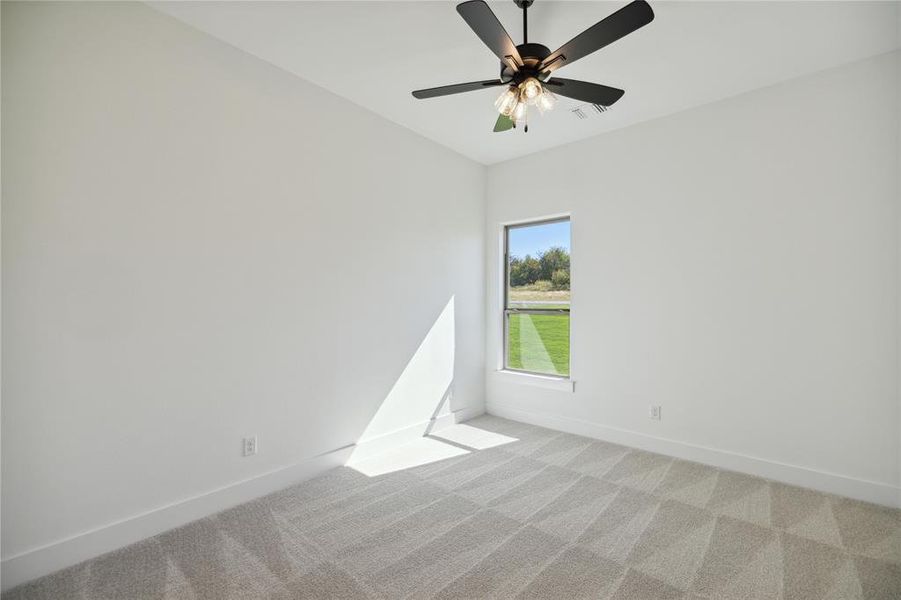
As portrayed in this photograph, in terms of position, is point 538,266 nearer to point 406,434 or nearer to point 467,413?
point 467,413

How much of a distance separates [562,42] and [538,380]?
2.97 metres

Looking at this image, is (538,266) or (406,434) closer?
(406,434)

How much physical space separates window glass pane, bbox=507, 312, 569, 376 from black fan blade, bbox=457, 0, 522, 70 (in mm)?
2664

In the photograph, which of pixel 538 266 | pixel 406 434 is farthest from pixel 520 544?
pixel 538 266

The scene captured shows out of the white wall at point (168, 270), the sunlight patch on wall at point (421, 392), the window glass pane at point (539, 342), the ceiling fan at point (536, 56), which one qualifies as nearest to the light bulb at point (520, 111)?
the ceiling fan at point (536, 56)

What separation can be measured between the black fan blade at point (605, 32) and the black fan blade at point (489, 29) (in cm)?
18

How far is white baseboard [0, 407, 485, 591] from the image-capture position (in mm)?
1829

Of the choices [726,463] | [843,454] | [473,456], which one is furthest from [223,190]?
[843,454]

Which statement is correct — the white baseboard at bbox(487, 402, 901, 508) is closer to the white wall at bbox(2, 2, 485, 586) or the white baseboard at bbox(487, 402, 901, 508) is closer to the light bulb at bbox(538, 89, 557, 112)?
the white wall at bbox(2, 2, 485, 586)

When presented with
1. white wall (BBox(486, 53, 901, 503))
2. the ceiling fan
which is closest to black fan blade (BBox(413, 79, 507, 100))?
the ceiling fan

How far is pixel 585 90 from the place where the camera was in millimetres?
2193

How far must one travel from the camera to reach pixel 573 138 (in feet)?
12.6

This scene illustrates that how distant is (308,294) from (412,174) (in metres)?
1.56

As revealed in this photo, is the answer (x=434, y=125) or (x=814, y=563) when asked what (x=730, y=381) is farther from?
(x=434, y=125)
